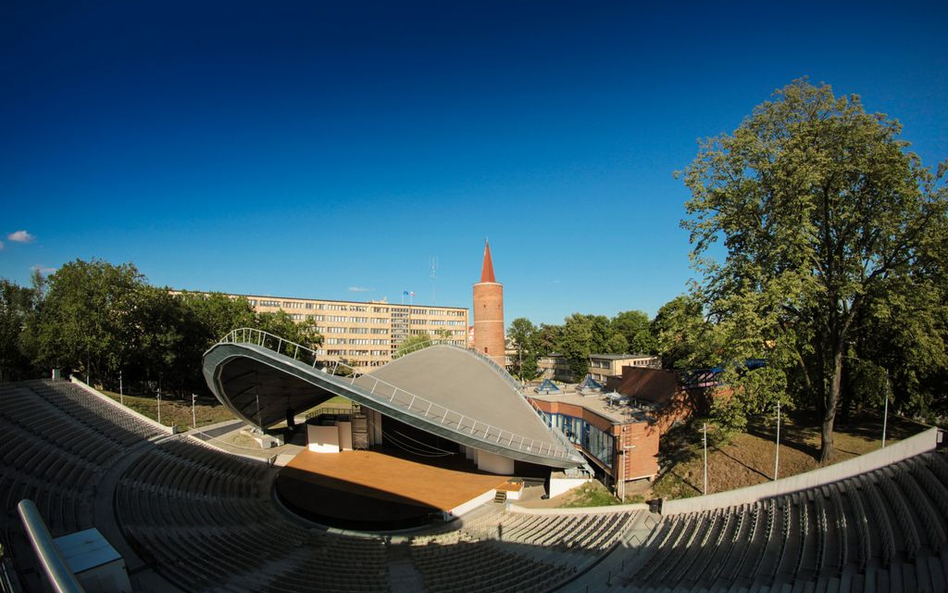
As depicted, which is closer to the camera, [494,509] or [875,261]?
[875,261]

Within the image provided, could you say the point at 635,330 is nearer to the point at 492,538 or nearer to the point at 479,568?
the point at 492,538

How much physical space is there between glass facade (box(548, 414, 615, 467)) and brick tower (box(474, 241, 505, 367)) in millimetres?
23806

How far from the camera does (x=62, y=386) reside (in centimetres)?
2820

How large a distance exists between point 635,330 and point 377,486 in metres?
60.3

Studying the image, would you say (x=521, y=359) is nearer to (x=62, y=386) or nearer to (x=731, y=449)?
(x=731, y=449)

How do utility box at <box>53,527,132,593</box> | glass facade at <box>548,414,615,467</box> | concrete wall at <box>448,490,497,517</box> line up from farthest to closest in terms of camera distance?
glass facade at <box>548,414,615,467</box> < concrete wall at <box>448,490,497,517</box> < utility box at <box>53,527,132,593</box>

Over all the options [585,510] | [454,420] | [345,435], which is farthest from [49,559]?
[345,435]

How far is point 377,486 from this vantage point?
21859mm

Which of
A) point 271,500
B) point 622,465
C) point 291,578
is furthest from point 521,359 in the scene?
point 291,578

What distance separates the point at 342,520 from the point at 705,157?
74.9ft

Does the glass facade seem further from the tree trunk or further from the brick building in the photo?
the tree trunk

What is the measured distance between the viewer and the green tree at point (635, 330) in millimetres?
67319

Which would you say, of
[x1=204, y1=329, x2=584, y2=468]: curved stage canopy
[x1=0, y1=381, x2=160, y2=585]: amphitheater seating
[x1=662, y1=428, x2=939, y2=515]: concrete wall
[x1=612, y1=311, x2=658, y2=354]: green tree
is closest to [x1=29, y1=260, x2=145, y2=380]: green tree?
[x1=0, y1=381, x2=160, y2=585]: amphitheater seating

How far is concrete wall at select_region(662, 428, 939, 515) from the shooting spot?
13.5 m
